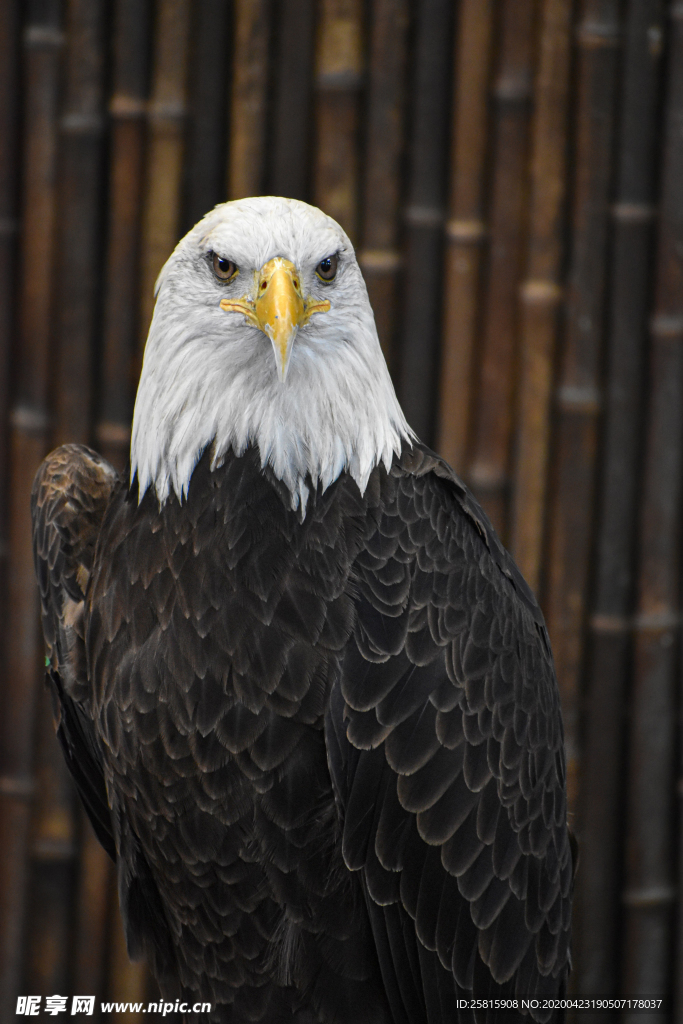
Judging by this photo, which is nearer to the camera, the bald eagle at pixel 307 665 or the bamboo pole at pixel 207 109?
the bald eagle at pixel 307 665

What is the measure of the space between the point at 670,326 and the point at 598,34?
0.63 metres

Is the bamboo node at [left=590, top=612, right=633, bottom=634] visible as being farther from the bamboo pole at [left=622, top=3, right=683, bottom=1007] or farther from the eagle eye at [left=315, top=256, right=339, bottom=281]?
the eagle eye at [left=315, top=256, right=339, bottom=281]

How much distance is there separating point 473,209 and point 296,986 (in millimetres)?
1560

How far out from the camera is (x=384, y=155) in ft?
6.71

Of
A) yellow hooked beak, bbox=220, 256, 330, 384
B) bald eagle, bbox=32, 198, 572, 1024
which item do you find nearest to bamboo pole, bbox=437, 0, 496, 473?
bald eagle, bbox=32, 198, 572, 1024

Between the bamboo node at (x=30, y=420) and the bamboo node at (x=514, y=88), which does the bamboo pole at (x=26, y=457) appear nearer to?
the bamboo node at (x=30, y=420)

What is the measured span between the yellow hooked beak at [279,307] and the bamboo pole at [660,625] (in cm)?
114

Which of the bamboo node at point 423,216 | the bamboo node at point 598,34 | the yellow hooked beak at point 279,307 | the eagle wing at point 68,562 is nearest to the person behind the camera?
the yellow hooked beak at point 279,307

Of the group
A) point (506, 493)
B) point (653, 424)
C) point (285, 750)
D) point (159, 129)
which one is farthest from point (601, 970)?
point (159, 129)

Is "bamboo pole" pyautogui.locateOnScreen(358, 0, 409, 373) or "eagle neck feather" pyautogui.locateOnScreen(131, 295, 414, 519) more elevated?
"bamboo pole" pyautogui.locateOnScreen(358, 0, 409, 373)

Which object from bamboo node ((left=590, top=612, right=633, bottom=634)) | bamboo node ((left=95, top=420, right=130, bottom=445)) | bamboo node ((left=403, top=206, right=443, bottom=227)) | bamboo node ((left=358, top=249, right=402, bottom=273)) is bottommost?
bamboo node ((left=590, top=612, right=633, bottom=634))

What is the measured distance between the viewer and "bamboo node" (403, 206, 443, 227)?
81.7 inches

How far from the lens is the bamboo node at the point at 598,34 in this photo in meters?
1.97

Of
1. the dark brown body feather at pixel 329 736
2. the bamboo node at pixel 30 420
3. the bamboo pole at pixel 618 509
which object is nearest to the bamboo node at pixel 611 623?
the bamboo pole at pixel 618 509
